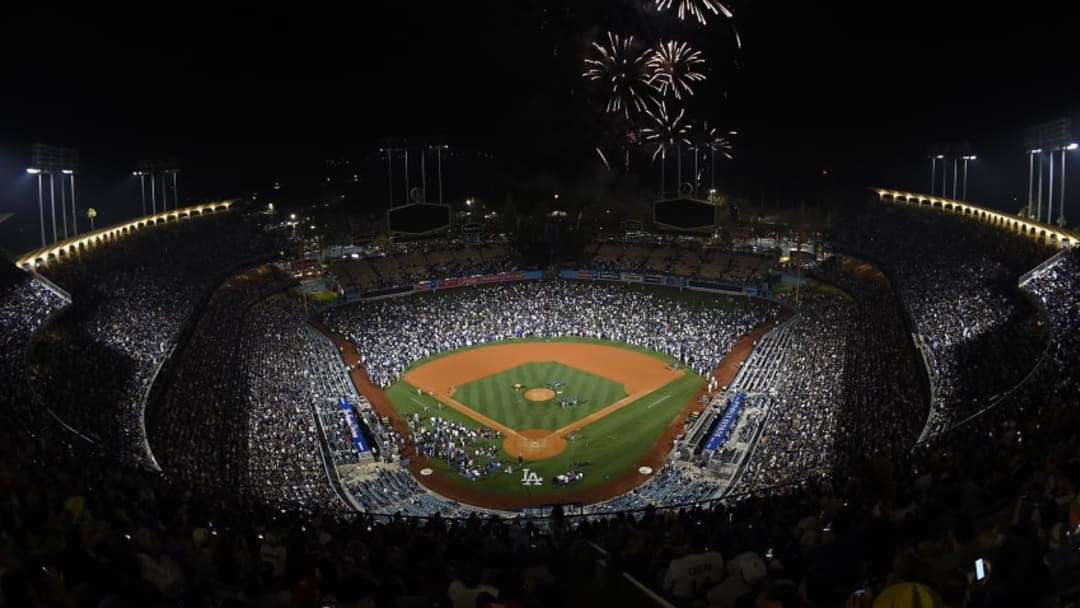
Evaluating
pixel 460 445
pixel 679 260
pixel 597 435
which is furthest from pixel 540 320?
pixel 460 445

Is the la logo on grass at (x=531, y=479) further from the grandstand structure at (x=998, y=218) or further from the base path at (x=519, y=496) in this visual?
the grandstand structure at (x=998, y=218)

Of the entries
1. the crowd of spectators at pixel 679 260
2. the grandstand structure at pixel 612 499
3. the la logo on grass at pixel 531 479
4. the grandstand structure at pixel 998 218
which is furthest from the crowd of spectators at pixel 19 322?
the grandstand structure at pixel 998 218

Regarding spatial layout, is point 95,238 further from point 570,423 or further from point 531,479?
point 531,479

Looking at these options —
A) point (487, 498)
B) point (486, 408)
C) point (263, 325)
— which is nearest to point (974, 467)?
point (487, 498)

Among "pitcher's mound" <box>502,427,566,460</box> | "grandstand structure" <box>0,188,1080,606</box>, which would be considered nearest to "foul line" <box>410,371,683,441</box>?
"pitcher's mound" <box>502,427,566,460</box>

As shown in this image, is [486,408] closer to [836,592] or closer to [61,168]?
[61,168]

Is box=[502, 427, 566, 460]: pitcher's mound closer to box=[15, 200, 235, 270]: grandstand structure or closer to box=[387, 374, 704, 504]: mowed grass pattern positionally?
box=[387, 374, 704, 504]: mowed grass pattern
